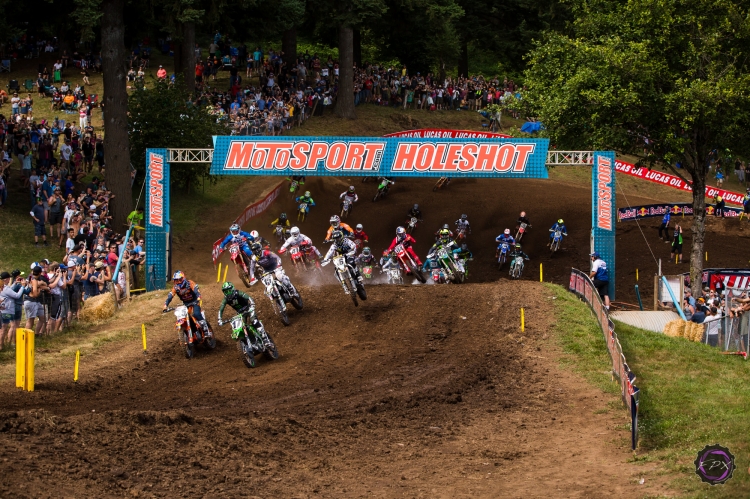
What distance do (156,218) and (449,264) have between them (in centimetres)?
858

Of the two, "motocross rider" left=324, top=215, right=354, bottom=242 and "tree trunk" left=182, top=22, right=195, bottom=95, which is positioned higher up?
"tree trunk" left=182, top=22, right=195, bottom=95

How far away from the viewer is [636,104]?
88.4ft

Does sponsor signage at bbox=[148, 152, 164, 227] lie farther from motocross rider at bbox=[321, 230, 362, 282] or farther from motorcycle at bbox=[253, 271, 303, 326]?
motocross rider at bbox=[321, 230, 362, 282]

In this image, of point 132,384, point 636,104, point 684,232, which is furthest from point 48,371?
point 684,232

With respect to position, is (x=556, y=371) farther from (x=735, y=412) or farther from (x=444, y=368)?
(x=735, y=412)

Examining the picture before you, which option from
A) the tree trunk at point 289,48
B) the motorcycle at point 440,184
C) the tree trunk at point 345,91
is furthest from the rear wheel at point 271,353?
the tree trunk at point 289,48

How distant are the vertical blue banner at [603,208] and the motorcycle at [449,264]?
3.95m

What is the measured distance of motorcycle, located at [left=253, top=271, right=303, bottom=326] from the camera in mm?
20266

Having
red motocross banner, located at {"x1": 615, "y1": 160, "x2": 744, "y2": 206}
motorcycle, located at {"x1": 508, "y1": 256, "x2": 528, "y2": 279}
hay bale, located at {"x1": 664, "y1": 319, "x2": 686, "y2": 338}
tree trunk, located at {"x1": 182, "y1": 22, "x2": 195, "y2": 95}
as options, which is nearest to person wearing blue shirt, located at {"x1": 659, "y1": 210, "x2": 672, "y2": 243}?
red motocross banner, located at {"x1": 615, "y1": 160, "x2": 744, "y2": 206}

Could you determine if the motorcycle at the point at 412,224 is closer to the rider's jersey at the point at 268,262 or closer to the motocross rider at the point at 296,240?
the motocross rider at the point at 296,240

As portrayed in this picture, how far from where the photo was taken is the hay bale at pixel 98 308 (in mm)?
21953

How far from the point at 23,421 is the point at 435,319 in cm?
1023

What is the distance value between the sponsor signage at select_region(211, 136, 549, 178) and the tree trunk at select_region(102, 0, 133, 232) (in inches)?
221

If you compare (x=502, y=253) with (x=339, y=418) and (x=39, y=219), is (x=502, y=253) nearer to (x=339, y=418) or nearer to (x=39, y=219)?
(x=39, y=219)
